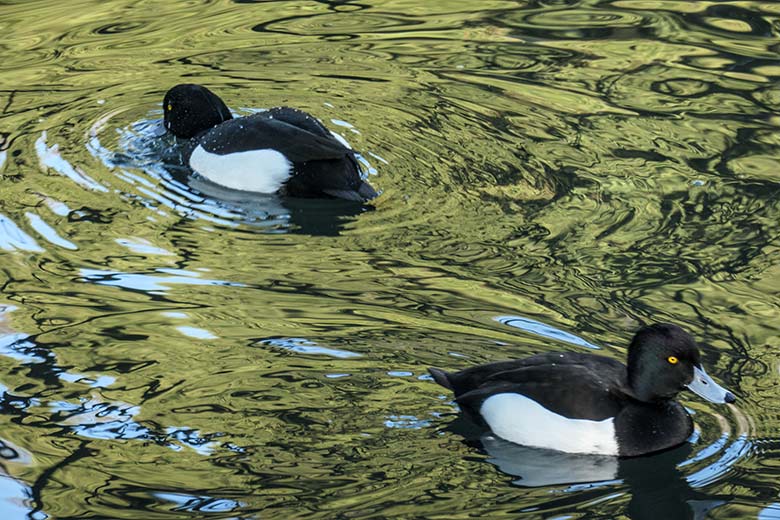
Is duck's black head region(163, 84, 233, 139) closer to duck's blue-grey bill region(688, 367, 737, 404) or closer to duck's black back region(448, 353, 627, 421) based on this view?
duck's black back region(448, 353, 627, 421)

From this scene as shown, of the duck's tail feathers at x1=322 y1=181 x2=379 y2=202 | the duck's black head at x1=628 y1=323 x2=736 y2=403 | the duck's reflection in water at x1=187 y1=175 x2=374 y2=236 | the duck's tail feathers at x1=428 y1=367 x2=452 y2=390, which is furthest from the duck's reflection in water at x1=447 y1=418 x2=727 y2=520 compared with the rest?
the duck's tail feathers at x1=322 y1=181 x2=379 y2=202

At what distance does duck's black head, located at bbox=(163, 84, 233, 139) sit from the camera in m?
10.3

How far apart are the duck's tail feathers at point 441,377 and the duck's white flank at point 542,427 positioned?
0.23 meters

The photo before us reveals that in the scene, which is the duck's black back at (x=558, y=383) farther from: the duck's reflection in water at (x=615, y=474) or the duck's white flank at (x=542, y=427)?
the duck's reflection in water at (x=615, y=474)

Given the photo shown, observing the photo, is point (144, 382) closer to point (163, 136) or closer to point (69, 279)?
point (69, 279)

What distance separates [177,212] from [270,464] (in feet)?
11.0

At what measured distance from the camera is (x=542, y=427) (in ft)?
20.4

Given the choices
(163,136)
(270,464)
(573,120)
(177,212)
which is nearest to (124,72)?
(163,136)

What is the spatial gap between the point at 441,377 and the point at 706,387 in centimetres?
126

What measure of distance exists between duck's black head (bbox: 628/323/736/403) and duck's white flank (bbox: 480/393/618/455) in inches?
10.8

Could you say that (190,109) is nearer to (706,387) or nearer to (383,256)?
(383,256)

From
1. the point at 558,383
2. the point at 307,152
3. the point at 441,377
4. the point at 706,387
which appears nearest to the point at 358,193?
the point at 307,152

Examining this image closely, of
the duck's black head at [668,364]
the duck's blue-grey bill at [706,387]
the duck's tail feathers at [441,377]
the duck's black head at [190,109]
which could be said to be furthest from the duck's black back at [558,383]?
the duck's black head at [190,109]

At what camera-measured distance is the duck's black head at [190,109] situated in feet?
33.8
